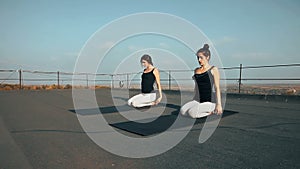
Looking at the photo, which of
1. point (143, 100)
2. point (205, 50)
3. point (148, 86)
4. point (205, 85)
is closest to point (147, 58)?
point (148, 86)

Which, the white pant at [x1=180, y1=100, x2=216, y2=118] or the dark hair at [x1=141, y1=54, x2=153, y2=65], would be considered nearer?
the white pant at [x1=180, y1=100, x2=216, y2=118]

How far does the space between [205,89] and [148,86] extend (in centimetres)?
198

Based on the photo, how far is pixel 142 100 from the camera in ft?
18.6

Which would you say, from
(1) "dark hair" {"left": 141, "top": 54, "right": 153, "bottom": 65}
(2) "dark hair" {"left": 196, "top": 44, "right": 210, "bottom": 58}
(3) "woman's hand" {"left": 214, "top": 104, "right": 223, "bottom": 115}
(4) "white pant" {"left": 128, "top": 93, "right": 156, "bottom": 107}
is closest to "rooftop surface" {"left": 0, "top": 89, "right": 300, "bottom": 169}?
(3) "woman's hand" {"left": 214, "top": 104, "right": 223, "bottom": 115}

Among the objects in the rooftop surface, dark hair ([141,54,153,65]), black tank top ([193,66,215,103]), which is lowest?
the rooftop surface

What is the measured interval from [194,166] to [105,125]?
87.8 inches

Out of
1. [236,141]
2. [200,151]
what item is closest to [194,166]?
[200,151]

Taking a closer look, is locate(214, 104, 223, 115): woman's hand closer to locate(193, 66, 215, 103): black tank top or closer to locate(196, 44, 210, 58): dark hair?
locate(193, 66, 215, 103): black tank top

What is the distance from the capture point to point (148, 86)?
5770 mm

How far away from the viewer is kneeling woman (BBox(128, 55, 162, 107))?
5.69 m

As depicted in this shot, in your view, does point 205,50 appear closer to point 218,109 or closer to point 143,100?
point 218,109

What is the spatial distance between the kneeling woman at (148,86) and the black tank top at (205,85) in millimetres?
1532

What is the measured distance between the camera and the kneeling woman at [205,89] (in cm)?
402

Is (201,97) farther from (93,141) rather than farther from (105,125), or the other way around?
(93,141)
